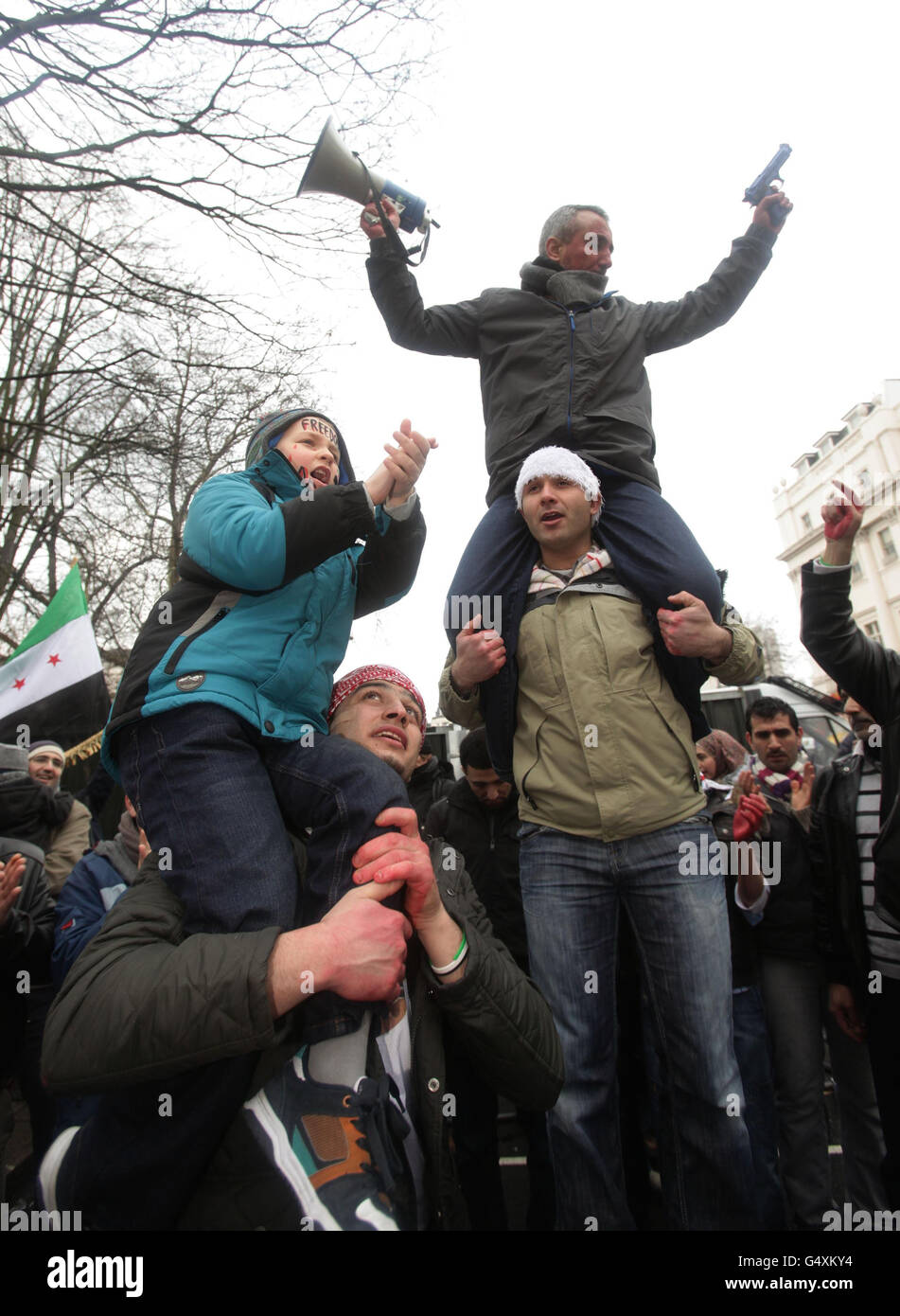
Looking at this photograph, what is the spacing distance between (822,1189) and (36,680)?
6.07m

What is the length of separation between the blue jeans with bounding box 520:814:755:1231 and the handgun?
198cm

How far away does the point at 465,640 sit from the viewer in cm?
208

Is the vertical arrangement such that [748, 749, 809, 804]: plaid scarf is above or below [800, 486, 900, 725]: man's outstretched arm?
below

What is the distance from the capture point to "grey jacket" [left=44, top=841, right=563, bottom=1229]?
3.92ft

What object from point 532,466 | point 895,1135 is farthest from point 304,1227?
point 895,1135

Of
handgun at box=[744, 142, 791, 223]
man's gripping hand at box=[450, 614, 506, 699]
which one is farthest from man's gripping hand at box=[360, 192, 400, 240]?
man's gripping hand at box=[450, 614, 506, 699]

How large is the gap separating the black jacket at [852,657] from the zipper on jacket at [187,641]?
1.94 metres

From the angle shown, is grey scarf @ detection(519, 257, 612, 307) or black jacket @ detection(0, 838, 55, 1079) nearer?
grey scarf @ detection(519, 257, 612, 307)

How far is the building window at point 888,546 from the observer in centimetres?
3884

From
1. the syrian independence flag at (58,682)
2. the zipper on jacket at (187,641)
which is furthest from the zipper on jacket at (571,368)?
the syrian independence flag at (58,682)

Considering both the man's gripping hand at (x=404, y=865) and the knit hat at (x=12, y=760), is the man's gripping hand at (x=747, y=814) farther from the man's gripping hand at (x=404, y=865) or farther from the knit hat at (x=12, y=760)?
the knit hat at (x=12, y=760)

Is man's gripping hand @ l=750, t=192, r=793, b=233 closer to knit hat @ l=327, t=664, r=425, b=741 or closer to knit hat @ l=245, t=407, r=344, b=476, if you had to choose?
knit hat @ l=245, t=407, r=344, b=476

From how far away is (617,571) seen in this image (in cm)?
219

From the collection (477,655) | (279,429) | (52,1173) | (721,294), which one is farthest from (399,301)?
(52,1173)
